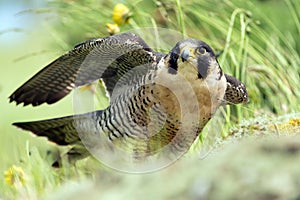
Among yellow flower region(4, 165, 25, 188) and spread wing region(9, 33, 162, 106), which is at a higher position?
spread wing region(9, 33, 162, 106)

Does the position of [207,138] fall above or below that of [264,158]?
below

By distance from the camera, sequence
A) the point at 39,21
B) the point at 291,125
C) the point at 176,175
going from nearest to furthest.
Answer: the point at 176,175
the point at 291,125
the point at 39,21

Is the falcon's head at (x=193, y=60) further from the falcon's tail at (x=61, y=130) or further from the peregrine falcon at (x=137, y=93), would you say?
the falcon's tail at (x=61, y=130)

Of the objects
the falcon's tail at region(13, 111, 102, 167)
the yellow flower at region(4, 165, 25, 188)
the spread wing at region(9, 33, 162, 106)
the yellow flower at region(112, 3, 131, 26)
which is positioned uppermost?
the yellow flower at region(112, 3, 131, 26)

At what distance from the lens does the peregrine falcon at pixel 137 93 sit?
4184 millimetres

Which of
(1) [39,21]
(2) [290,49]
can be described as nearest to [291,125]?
(2) [290,49]

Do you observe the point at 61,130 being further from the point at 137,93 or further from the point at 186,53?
the point at 186,53

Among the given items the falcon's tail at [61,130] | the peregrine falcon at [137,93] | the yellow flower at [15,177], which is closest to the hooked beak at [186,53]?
the peregrine falcon at [137,93]

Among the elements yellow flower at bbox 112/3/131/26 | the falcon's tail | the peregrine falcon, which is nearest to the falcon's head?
the peregrine falcon

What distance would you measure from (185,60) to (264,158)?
2314 mm

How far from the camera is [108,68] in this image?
16.3 feet

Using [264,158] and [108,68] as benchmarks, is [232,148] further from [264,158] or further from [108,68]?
[108,68]

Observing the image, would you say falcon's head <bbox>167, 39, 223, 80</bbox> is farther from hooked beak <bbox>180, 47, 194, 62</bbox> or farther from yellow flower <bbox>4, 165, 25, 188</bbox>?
yellow flower <bbox>4, 165, 25, 188</bbox>

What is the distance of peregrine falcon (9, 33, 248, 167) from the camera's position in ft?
13.7
